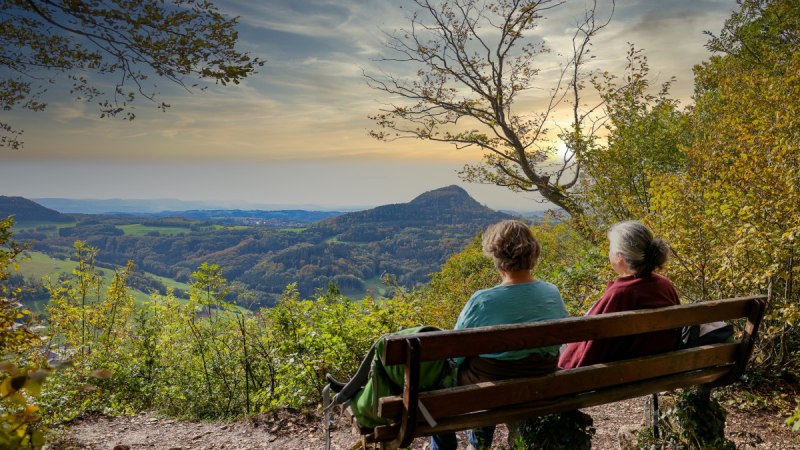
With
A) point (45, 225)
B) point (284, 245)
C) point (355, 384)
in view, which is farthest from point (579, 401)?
point (45, 225)

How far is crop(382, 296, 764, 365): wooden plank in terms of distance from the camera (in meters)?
2.39

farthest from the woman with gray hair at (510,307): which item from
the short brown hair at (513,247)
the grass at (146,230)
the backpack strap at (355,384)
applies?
the grass at (146,230)

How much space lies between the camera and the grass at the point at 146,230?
16462 centimetres

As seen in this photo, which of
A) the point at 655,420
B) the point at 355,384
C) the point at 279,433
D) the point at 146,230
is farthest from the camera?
the point at 146,230

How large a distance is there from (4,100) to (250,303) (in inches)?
233

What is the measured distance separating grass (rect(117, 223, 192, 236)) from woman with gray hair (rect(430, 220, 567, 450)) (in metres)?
177

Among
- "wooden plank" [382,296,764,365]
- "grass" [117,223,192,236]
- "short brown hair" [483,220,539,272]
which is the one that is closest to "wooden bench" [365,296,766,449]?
"wooden plank" [382,296,764,365]

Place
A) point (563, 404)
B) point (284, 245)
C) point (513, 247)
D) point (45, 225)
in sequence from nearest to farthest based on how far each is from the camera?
point (563, 404) → point (513, 247) → point (284, 245) → point (45, 225)

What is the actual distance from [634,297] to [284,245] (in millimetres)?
155556

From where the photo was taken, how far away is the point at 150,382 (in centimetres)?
1088

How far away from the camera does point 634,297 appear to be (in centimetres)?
336

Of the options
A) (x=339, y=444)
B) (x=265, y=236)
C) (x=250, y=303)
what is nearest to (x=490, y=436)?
(x=339, y=444)

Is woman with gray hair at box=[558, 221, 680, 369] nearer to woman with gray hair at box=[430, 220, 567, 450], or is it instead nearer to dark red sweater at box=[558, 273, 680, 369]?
dark red sweater at box=[558, 273, 680, 369]

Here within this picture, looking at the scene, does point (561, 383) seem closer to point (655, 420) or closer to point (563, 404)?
point (563, 404)
